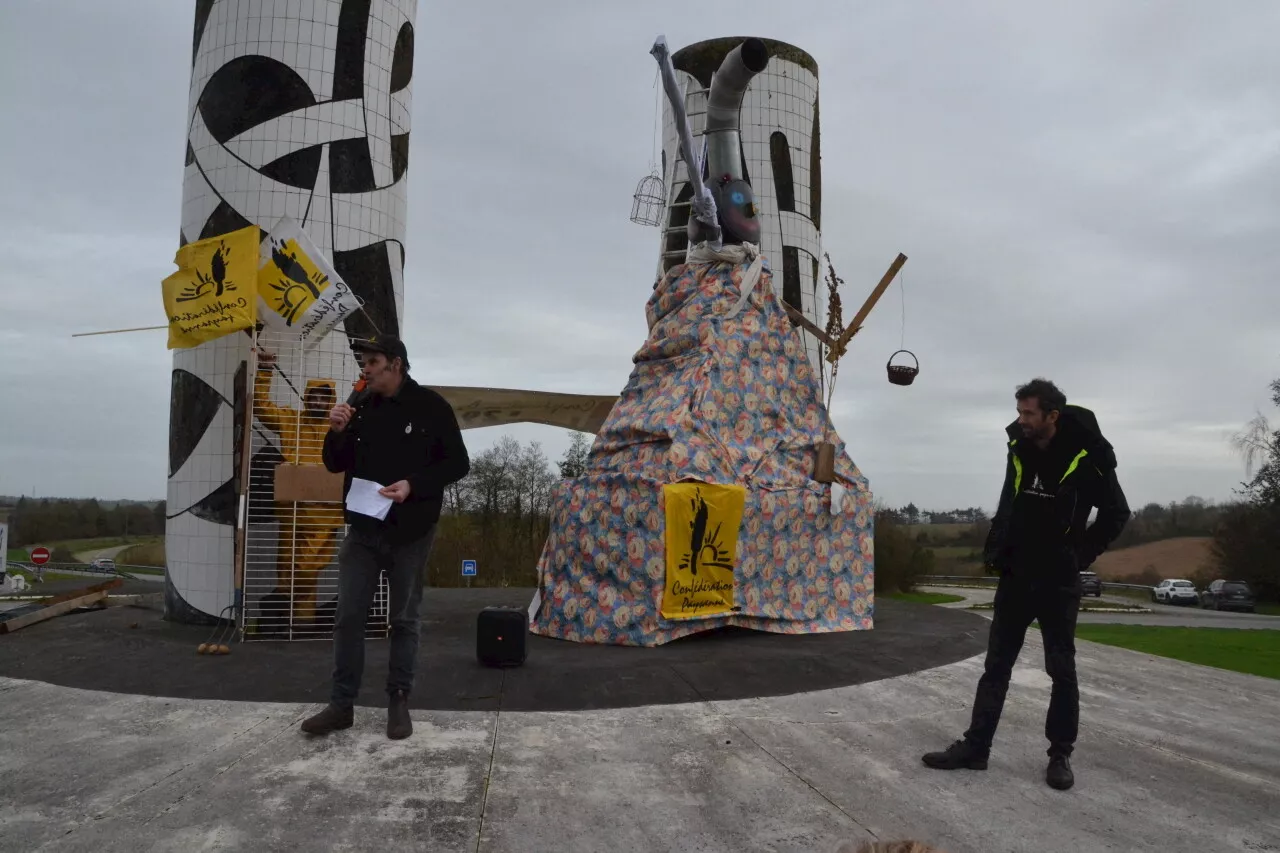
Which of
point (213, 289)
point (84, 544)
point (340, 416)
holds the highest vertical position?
point (213, 289)

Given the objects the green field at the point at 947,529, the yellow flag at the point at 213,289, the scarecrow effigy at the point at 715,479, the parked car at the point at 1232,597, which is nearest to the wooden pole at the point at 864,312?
the scarecrow effigy at the point at 715,479

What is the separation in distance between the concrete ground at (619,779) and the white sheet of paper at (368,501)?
3.50ft

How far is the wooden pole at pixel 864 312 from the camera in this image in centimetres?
931

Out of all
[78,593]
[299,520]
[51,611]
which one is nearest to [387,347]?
[299,520]

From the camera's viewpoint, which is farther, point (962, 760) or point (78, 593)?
point (78, 593)

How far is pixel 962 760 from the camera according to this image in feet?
12.2

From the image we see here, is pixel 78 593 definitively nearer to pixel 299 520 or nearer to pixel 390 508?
pixel 299 520

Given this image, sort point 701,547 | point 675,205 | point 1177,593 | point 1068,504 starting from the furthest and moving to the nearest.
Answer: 1. point 1177,593
2. point 675,205
3. point 701,547
4. point 1068,504

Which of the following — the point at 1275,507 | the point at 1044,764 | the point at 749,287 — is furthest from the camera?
the point at 1275,507

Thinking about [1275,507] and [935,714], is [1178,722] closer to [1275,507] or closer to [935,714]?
[935,714]

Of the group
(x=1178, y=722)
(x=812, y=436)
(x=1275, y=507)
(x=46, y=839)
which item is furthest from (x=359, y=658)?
(x=1275, y=507)

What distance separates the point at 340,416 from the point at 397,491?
1.43ft

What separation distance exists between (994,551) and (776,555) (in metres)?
4.29

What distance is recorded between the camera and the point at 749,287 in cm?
874
